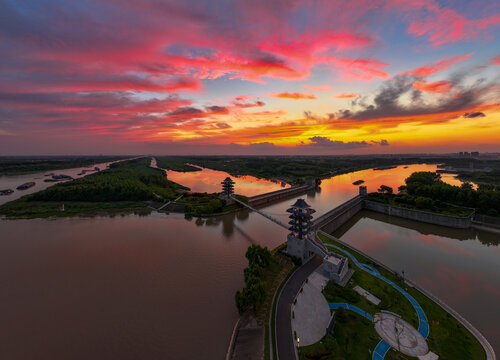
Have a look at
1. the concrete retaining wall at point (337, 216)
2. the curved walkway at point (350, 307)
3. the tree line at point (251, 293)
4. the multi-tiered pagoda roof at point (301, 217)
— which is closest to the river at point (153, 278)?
the tree line at point (251, 293)

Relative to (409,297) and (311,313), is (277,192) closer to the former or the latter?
(409,297)

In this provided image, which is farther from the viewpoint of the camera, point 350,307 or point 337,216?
point 337,216

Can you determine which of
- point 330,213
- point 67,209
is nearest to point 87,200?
point 67,209

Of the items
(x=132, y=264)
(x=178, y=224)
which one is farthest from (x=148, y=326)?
(x=178, y=224)

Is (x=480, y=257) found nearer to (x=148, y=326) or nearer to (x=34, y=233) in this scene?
(x=148, y=326)

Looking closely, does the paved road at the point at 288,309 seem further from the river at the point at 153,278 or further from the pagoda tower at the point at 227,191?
the pagoda tower at the point at 227,191

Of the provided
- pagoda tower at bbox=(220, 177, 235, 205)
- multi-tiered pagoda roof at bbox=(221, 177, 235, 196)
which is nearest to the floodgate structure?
pagoda tower at bbox=(220, 177, 235, 205)
